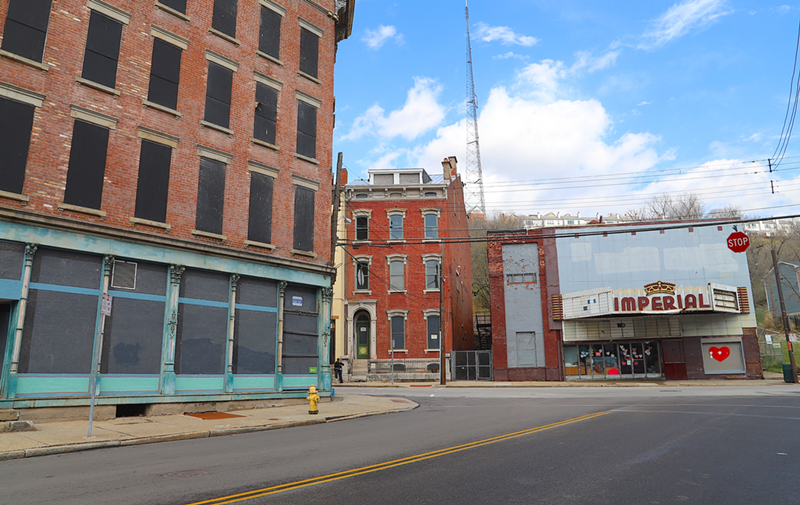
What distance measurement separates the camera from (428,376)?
3841cm

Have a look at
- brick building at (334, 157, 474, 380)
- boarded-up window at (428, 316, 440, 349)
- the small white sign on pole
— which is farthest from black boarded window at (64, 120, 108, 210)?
boarded-up window at (428, 316, 440, 349)

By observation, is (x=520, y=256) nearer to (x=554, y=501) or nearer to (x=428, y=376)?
(x=428, y=376)

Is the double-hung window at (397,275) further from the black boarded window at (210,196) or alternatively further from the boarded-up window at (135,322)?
the boarded-up window at (135,322)

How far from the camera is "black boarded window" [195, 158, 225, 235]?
58.7ft

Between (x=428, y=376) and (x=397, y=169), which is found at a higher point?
(x=397, y=169)

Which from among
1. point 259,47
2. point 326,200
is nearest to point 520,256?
point 326,200

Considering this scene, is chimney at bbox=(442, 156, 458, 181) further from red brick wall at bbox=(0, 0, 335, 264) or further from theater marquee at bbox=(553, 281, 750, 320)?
red brick wall at bbox=(0, 0, 335, 264)

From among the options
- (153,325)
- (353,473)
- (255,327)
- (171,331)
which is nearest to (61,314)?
(153,325)

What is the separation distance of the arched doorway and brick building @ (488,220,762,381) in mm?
9265

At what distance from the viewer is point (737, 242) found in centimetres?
3512

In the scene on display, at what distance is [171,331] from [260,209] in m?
5.44

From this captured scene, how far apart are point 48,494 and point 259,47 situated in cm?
1755

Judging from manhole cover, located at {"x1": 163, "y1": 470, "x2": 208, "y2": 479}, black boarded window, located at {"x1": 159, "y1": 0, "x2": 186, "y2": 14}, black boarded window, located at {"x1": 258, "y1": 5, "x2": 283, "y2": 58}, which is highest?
black boarded window, located at {"x1": 258, "y1": 5, "x2": 283, "y2": 58}

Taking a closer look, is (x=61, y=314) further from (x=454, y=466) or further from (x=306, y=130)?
(x=454, y=466)
